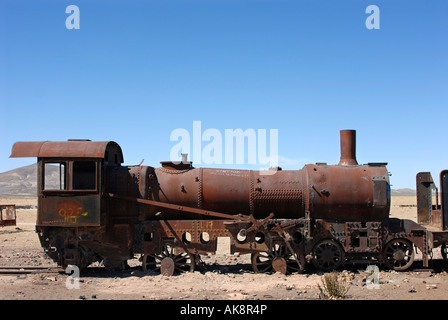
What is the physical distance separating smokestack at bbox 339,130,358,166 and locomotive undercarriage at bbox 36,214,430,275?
6.31 ft

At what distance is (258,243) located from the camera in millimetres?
12492

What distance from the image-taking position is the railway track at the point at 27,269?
41.2ft

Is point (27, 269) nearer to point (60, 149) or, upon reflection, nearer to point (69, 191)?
point (69, 191)

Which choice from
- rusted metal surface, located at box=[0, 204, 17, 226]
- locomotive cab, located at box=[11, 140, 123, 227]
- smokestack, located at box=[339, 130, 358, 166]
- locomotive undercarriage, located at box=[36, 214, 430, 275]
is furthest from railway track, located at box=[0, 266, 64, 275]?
rusted metal surface, located at box=[0, 204, 17, 226]

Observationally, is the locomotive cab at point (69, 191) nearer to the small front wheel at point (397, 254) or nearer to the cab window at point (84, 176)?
the cab window at point (84, 176)

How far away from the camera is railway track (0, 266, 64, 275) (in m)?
12.6

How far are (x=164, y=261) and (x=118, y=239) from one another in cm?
150

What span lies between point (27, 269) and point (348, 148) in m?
10.4

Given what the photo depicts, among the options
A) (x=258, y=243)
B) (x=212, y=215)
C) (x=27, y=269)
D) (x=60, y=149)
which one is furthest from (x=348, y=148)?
(x=27, y=269)

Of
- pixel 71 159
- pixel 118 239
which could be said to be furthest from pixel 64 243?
pixel 71 159

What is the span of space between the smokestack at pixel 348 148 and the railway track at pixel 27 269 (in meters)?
8.93

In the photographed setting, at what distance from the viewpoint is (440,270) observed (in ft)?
41.3

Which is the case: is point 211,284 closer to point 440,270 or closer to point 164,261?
point 164,261
